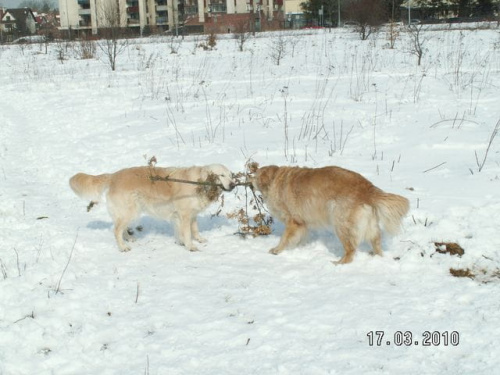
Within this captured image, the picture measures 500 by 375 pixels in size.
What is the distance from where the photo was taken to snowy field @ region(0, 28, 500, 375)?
10.4 feet

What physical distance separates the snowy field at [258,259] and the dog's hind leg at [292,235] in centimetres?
9

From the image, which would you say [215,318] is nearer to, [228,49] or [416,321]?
[416,321]

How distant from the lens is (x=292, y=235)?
487 cm

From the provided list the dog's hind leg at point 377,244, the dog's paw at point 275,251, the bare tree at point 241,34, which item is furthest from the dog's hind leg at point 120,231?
the bare tree at point 241,34

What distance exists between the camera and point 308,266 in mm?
4531

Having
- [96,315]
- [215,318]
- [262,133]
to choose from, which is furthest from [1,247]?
[262,133]

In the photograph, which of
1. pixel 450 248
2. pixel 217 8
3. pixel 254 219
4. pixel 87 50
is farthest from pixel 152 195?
pixel 217 8

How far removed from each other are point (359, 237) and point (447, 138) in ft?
13.7

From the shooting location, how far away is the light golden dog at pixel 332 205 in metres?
4.27

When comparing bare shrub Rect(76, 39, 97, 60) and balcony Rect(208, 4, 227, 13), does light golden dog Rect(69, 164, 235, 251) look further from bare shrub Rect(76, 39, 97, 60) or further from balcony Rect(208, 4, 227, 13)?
balcony Rect(208, 4, 227, 13)

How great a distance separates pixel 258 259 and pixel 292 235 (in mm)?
424

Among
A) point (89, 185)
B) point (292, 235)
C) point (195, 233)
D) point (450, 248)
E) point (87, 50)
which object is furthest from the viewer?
point (87, 50)

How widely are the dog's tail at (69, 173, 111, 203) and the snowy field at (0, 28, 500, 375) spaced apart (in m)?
0.48

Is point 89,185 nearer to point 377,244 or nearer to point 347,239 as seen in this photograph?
Answer: point 347,239
